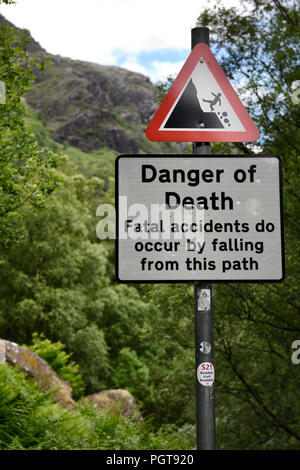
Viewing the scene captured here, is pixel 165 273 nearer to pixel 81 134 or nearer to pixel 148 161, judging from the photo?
pixel 148 161

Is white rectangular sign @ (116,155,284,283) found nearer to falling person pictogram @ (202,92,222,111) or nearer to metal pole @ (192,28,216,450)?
metal pole @ (192,28,216,450)

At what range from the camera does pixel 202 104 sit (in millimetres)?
2205

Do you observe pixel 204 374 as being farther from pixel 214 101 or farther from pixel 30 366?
pixel 30 366

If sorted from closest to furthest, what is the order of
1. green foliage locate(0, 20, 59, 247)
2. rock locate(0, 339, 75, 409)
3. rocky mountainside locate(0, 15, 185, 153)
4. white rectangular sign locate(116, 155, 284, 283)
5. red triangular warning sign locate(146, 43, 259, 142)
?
white rectangular sign locate(116, 155, 284, 283) < red triangular warning sign locate(146, 43, 259, 142) < green foliage locate(0, 20, 59, 247) < rock locate(0, 339, 75, 409) < rocky mountainside locate(0, 15, 185, 153)

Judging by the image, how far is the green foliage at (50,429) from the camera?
6305mm

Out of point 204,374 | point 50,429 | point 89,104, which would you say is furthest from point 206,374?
point 89,104

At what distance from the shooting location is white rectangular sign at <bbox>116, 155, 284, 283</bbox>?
6.69 ft

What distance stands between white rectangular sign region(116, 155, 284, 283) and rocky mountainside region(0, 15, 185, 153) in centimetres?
12297

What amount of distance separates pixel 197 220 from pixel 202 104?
0.55 m

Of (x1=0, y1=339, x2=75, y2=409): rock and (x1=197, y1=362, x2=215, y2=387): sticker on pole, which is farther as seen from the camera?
(x1=0, y1=339, x2=75, y2=409): rock

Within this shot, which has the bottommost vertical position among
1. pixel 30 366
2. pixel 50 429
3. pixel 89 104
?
pixel 50 429

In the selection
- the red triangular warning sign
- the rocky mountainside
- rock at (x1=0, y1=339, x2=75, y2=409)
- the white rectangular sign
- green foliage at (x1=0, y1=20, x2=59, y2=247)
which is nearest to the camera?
the white rectangular sign

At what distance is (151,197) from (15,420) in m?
5.45

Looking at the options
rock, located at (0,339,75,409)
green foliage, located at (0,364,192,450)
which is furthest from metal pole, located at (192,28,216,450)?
rock, located at (0,339,75,409)
